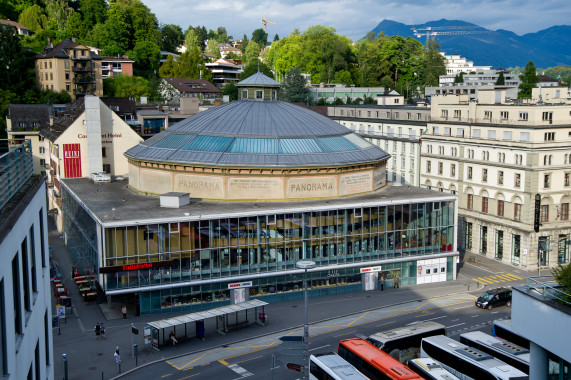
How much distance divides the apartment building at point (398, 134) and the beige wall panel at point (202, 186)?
3895 centimetres

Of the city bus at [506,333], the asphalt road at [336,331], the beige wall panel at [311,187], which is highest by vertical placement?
the beige wall panel at [311,187]

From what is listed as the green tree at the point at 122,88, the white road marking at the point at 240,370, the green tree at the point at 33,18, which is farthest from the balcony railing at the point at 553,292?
the green tree at the point at 33,18

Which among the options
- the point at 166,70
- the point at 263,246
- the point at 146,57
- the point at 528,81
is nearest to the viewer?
the point at 263,246

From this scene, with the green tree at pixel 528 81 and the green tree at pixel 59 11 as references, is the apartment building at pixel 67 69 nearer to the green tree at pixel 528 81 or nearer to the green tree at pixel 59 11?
the green tree at pixel 59 11

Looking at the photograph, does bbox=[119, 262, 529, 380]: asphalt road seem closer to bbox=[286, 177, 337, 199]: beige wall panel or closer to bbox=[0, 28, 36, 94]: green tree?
bbox=[286, 177, 337, 199]: beige wall panel

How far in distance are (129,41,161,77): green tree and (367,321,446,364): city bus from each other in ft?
455

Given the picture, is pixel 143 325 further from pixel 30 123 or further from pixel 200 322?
pixel 30 123

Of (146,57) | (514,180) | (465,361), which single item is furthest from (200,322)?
(146,57)

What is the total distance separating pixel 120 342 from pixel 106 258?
26.7ft

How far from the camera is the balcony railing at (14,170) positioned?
17.5 m

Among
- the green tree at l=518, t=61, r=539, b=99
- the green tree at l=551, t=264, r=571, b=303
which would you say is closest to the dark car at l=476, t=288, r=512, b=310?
the green tree at l=551, t=264, r=571, b=303

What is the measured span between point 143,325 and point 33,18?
144 meters

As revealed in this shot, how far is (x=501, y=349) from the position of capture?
136 feet

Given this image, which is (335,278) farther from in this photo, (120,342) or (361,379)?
(361,379)
